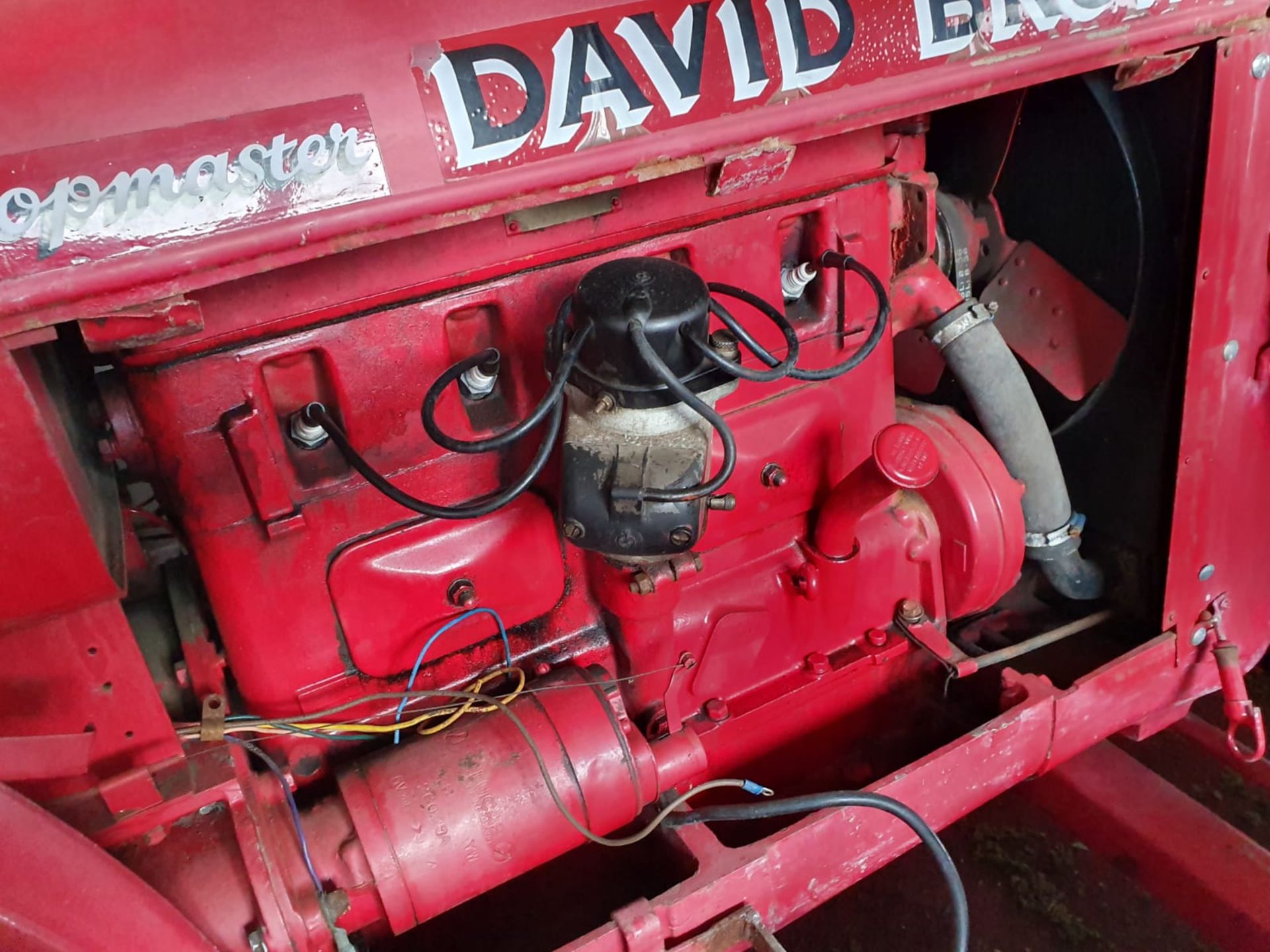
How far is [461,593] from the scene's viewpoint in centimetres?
107

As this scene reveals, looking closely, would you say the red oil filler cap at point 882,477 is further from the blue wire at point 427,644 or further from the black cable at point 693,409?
the blue wire at point 427,644

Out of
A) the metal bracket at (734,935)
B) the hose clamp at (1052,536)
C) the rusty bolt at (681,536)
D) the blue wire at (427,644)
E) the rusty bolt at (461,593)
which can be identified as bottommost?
the metal bracket at (734,935)

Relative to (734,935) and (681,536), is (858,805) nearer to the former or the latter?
(734,935)

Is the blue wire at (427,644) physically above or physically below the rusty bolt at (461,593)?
below

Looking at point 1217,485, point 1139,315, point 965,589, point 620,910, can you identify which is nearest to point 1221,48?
point 1139,315

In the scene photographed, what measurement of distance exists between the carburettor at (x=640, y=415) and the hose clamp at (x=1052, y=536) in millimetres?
760

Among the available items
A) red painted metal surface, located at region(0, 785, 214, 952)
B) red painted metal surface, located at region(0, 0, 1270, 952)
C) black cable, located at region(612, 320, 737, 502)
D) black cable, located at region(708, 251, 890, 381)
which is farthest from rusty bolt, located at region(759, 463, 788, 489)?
red painted metal surface, located at region(0, 785, 214, 952)

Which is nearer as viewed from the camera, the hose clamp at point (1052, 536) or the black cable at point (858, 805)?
the black cable at point (858, 805)

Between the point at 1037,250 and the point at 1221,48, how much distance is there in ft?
1.34

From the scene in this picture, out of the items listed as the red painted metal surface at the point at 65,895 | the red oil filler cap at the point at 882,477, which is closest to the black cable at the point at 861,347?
the red oil filler cap at the point at 882,477

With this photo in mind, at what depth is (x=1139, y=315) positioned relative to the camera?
1.35 meters

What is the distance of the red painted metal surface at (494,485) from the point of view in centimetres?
69

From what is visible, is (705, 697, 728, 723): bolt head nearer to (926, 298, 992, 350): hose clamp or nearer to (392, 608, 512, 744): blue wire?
(392, 608, 512, 744): blue wire

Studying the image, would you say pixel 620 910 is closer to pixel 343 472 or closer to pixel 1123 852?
pixel 343 472
